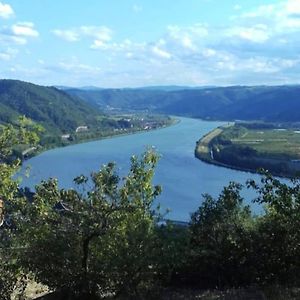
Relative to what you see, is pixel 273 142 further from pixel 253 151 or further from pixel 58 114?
pixel 58 114

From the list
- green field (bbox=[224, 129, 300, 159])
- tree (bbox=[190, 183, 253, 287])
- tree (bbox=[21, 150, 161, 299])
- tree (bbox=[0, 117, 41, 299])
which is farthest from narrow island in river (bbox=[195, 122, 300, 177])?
tree (bbox=[21, 150, 161, 299])

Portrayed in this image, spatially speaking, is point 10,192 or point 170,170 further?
point 170,170

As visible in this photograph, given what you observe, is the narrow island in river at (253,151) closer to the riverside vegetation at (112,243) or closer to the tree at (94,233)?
the riverside vegetation at (112,243)

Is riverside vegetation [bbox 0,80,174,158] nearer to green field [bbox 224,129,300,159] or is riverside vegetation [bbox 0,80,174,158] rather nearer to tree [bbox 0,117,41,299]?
green field [bbox 224,129,300,159]

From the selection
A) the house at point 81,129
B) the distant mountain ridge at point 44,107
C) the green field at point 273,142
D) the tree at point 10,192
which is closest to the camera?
the tree at point 10,192

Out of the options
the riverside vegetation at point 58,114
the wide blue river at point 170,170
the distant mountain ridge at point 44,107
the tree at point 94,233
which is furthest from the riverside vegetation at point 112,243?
the distant mountain ridge at point 44,107

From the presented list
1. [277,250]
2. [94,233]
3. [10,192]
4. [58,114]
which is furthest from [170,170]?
[58,114]

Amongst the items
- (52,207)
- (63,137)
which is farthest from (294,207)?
(63,137)
